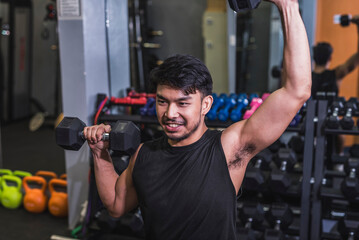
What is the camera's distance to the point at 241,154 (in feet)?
4.22

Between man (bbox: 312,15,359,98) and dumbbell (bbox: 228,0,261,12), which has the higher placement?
dumbbell (bbox: 228,0,261,12)

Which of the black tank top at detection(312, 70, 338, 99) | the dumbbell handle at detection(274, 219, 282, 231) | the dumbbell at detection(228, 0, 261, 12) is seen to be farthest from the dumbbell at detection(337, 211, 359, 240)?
the dumbbell at detection(228, 0, 261, 12)

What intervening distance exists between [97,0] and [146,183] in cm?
189

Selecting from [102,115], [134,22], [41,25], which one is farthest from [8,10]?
[102,115]

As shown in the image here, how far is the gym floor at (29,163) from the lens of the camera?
3.05 metres

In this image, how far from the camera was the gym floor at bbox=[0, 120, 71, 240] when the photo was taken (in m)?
3.05

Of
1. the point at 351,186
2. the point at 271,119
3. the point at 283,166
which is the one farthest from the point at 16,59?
the point at 271,119

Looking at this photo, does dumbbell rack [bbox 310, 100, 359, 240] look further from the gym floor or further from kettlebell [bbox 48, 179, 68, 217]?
kettlebell [bbox 48, 179, 68, 217]

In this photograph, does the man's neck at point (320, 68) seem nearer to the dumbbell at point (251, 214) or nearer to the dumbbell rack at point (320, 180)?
the dumbbell rack at point (320, 180)

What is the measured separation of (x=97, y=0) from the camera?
2818mm

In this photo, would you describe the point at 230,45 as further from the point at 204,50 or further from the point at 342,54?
the point at 342,54

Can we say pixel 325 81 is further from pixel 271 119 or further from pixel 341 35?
pixel 271 119

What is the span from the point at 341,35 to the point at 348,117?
260 cm

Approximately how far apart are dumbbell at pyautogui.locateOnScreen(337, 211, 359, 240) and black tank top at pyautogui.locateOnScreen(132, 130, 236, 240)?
1.42 meters
